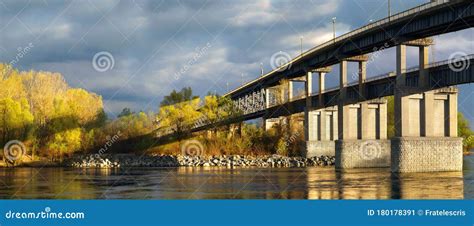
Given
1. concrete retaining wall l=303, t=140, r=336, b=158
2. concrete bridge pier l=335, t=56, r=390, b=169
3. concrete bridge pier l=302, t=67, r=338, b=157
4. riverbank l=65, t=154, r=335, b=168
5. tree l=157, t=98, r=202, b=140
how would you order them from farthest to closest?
tree l=157, t=98, r=202, b=140 → concrete bridge pier l=302, t=67, r=338, b=157 → concrete retaining wall l=303, t=140, r=336, b=158 → riverbank l=65, t=154, r=335, b=168 → concrete bridge pier l=335, t=56, r=390, b=169

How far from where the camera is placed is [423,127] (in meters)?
74.1

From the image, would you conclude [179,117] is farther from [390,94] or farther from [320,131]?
[390,94]

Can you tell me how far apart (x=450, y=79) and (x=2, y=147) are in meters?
62.7

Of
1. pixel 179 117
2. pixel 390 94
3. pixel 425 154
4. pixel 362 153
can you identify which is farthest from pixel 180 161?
pixel 425 154

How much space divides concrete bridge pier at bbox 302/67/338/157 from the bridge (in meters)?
0.17

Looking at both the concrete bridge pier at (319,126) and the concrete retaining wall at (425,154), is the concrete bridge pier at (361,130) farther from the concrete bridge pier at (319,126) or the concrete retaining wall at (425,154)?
the concrete retaining wall at (425,154)

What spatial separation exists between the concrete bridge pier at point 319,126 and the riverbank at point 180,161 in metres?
7.24

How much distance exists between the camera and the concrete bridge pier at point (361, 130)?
8938 cm

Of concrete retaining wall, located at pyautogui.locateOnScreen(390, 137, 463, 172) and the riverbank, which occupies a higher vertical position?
concrete retaining wall, located at pyautogui.locateOnScreen(390, 137, 463, 172)

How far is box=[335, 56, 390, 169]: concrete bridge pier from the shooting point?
293ft


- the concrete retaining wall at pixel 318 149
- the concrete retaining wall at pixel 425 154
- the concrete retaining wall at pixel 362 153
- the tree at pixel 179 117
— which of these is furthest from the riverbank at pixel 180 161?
the concrete retaining wall at pixel 425 154

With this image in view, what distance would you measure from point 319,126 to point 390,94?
2785cm

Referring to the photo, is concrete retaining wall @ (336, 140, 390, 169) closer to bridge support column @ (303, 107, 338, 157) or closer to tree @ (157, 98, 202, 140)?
bridge support column @ (303, 107, 338, 157)

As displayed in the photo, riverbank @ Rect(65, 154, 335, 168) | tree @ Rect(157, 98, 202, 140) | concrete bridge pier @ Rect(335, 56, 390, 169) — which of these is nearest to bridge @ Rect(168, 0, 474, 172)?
concrete bridge pier @ Rect(335, 56, 390, 169)
